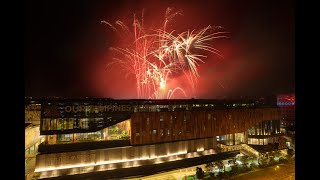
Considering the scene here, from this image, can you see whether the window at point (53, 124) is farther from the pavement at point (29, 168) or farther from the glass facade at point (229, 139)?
the glass facade at point (229, 139)

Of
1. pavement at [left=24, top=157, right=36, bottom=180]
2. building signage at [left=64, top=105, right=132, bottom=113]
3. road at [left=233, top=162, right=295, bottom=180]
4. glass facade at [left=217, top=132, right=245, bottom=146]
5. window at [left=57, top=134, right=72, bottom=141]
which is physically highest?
building signage at [left=64, top=105, right=132, bottom=113]

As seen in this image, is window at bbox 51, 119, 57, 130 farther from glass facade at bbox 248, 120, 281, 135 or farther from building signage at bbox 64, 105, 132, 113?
glass facade at bbox 248, 120, 281, 135

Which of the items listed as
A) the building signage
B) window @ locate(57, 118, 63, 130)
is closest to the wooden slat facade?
the building signage

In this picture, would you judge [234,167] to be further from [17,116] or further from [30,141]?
[17,116]

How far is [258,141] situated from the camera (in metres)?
47.6

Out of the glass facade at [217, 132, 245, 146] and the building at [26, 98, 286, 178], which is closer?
the building at [26, 98, 286, 178]

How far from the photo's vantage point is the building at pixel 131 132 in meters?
32.6

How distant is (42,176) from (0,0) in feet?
106

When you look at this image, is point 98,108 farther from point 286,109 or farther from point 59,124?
point 286,109

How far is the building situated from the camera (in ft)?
107

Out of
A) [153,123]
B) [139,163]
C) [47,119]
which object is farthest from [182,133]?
[47,119]

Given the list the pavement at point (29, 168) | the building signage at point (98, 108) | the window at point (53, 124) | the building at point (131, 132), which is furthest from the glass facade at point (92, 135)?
the pavement at point (29, 168)

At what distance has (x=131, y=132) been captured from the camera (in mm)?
36031

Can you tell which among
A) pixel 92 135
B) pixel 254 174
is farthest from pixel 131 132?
pixel 254 174
